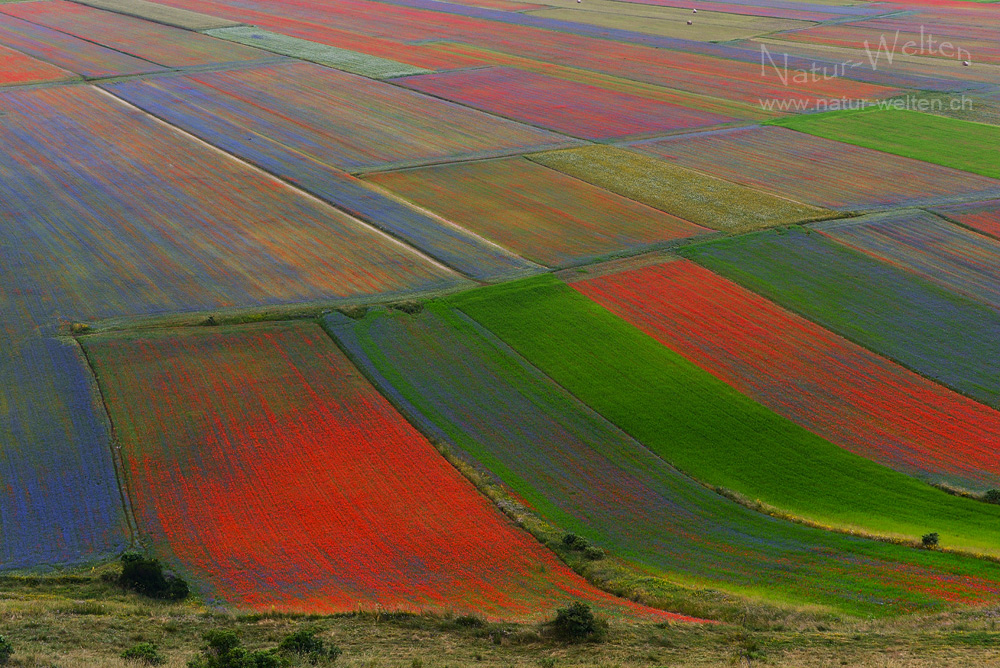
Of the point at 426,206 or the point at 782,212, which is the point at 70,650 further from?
the point at 782,212

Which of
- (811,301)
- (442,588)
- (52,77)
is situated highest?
(52,77)

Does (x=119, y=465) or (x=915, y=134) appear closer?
(x=119, y=465)

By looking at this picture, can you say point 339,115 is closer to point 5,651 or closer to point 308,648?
point 308,648

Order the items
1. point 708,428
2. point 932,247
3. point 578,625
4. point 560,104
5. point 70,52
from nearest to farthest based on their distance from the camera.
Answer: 1. point 578,625
2. point 708,428
3. point 932,247
4. point 560,104
5. point 70,52

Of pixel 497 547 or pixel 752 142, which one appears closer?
pixel 497 547

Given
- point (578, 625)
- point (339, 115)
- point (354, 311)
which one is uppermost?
point (339, 115)

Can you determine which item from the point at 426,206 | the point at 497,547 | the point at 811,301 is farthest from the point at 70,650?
the point at 426,206

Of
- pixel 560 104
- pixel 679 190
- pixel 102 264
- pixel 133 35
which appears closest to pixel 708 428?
pixel 679 190
